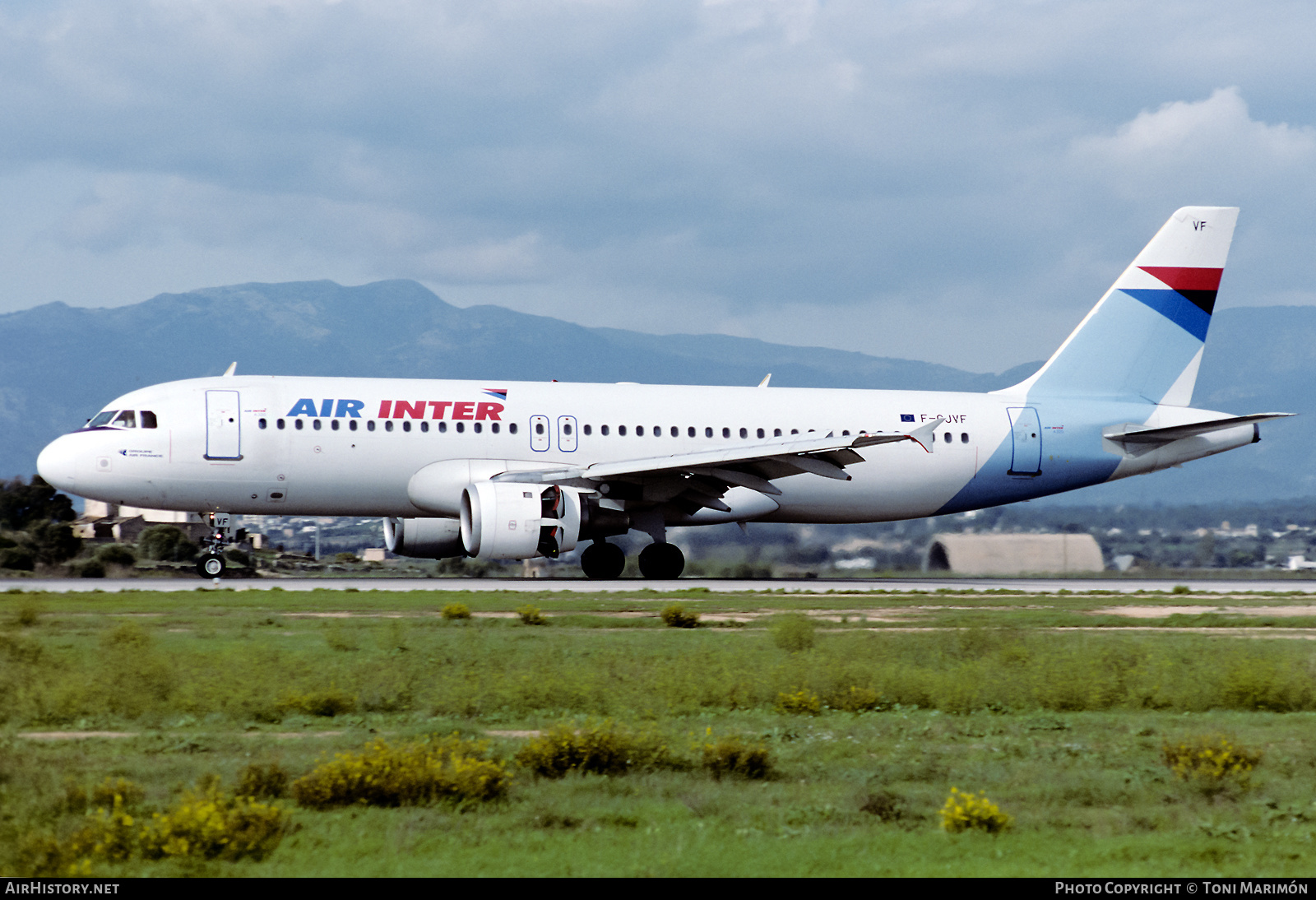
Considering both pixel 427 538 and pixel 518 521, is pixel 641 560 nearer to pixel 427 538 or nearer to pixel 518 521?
pixel 427 538

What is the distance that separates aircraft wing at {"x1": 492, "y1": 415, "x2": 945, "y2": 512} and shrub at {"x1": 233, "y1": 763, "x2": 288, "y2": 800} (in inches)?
759

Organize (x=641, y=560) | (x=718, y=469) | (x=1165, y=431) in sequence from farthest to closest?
(x=1165, y=431) → (x=641, y=560) → (x=718, y=469)

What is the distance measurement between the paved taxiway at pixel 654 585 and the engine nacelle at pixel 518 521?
769 millimetres

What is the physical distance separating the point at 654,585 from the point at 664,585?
209 millimetres

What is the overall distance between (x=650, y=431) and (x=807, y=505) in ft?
14.4

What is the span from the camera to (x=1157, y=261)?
35.3 metres

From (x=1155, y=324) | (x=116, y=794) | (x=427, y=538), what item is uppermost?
(x=1155, y=324)

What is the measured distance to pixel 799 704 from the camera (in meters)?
13.3

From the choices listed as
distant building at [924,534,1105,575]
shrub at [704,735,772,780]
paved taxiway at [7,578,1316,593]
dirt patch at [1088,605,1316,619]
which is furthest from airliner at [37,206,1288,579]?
shrub at [704,735,772,780]

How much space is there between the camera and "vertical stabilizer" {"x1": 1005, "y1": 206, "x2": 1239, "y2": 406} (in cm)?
3488

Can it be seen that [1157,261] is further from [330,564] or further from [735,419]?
[330,564]

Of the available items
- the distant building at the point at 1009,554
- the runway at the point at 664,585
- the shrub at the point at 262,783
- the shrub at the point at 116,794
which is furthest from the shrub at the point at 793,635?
the distant building at the point at 1009,554

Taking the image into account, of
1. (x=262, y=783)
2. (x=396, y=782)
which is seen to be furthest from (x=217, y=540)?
(x=396, y=782)
